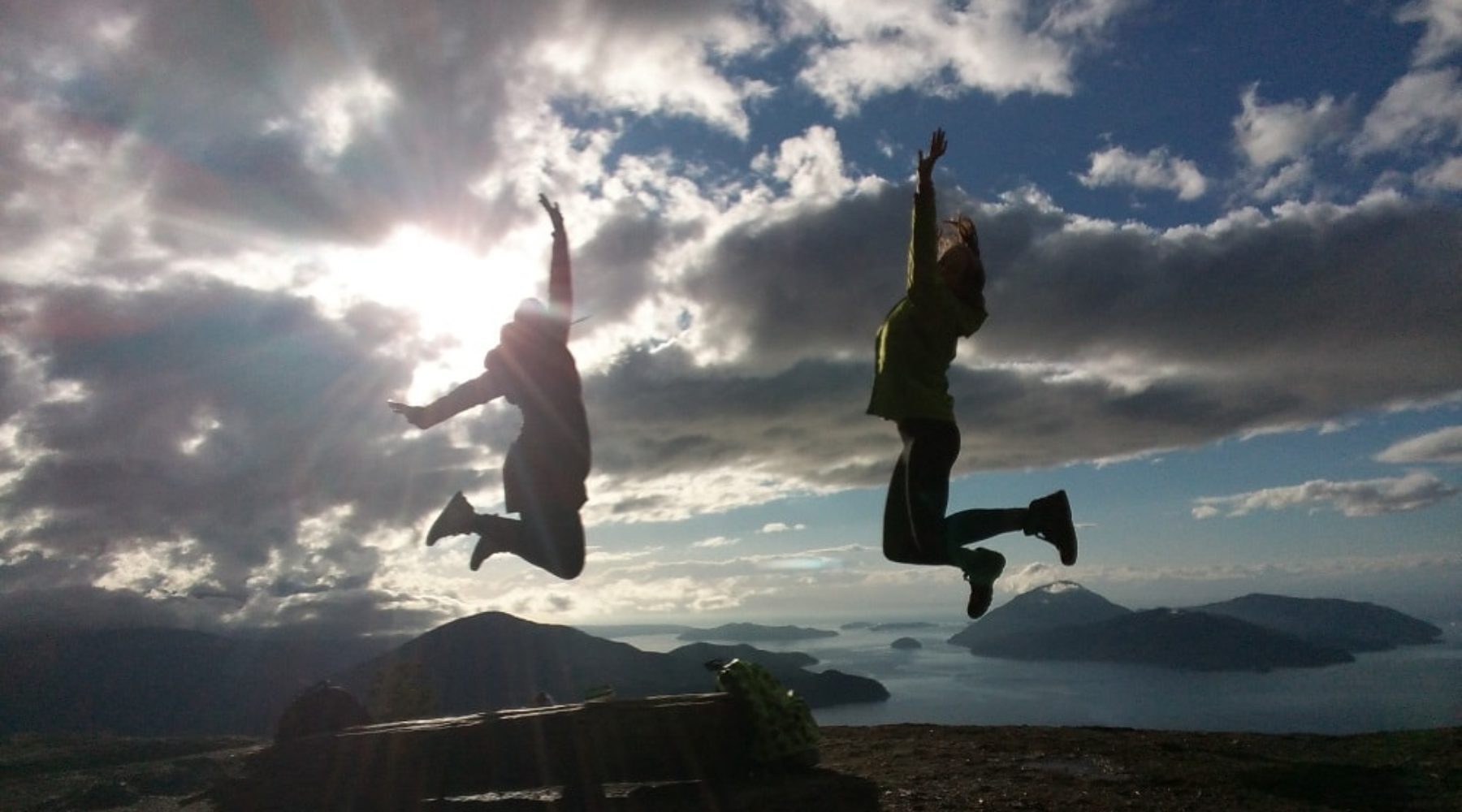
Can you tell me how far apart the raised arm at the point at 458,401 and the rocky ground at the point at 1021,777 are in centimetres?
327

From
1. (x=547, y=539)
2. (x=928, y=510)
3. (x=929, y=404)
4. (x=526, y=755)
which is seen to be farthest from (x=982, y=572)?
(x=526, y=755)

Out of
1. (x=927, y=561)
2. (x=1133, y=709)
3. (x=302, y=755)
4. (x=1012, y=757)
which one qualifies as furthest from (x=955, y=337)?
(x=1133, y=709)

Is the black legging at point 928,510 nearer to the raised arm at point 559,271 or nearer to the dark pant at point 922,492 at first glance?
the dark pant at point 922,492

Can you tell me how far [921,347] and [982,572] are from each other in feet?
5.82

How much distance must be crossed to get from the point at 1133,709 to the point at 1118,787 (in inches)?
7923

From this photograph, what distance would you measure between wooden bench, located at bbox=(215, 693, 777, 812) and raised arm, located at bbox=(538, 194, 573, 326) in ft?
12.3

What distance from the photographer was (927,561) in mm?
5949

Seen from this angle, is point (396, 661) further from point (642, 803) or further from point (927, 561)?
point (927, 561)

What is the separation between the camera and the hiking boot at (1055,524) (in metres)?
6.29

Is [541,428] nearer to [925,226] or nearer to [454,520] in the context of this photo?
[454,520]

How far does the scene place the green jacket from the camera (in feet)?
18.2

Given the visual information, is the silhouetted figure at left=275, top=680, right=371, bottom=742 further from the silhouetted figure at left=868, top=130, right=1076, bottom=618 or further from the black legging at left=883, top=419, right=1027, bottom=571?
the silhouetted figure at left=868, top=130, right=1076, bottom=618

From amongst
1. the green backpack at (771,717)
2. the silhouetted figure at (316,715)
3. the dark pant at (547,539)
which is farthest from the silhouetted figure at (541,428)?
the silhouetted figure at (316,715)

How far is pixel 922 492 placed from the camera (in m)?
5.73
